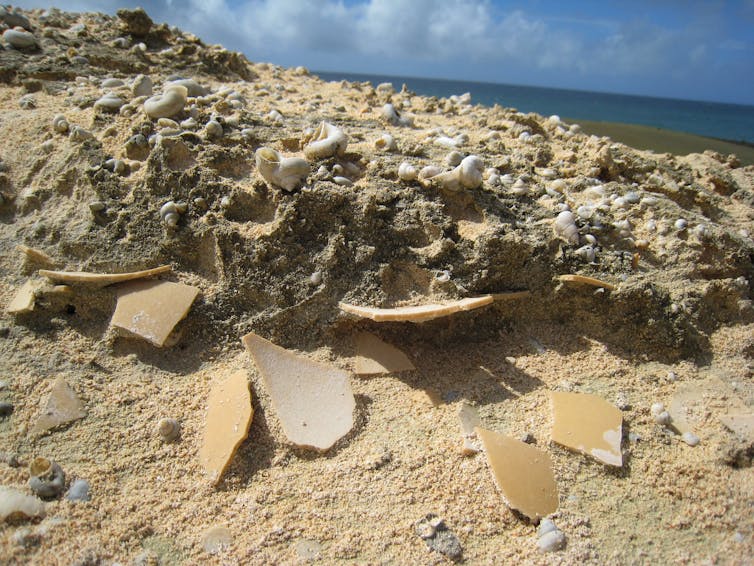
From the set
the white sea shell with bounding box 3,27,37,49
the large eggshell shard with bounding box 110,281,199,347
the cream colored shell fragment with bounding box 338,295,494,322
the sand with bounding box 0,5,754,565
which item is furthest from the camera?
the white sea shell with bounding box 3,27,37,49

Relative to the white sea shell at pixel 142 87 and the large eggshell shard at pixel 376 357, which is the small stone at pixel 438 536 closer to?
the large eggshell shard at pixel 376 357

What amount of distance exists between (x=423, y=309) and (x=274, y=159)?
3.71 feet

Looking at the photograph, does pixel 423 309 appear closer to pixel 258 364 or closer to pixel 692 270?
→ pixel 258 364

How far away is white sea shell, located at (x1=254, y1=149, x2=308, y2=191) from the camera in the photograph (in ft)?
8.09

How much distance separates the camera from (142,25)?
493 cm

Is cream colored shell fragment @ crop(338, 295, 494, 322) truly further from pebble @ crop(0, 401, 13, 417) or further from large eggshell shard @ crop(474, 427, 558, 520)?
pebble @ crop(0, 401, 13, 417)

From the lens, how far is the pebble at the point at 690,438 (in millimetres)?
2098

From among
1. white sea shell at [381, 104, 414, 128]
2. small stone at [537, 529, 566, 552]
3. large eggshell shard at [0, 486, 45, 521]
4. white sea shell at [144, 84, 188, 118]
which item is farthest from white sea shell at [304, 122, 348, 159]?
small stone at [537, 529, 566, 552]

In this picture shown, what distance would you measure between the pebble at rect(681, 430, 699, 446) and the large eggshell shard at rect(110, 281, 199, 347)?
7.91 feet

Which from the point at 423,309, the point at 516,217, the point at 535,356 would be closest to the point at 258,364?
the point at 423,309

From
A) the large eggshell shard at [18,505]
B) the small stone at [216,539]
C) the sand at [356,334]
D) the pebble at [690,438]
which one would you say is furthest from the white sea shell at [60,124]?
the pebble at [690,438]

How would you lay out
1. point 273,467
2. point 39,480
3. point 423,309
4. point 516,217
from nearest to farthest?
point 39,480 → point 273,467 → point 423,309 → point 516,217

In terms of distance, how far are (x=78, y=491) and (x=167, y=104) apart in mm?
2184

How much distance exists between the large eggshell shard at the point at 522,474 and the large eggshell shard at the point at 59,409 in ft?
5.87
